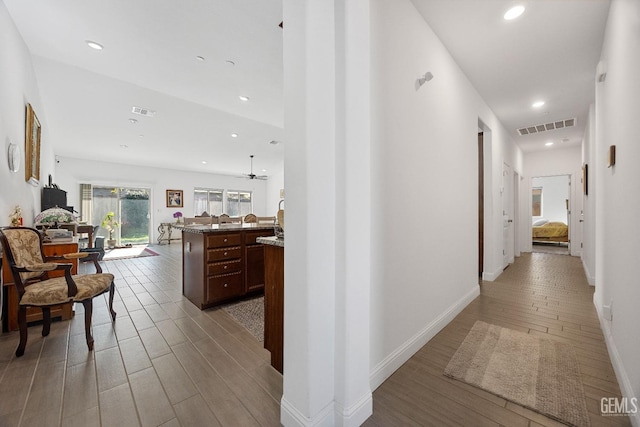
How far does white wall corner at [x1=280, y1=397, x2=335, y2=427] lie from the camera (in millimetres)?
1188

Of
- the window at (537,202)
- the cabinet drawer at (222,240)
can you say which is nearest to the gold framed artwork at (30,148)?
the cabinet drawer at (222,240)

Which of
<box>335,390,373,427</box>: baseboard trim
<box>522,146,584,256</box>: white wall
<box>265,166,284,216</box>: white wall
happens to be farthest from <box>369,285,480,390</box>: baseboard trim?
<box>265,166,284,216</box>: white wall

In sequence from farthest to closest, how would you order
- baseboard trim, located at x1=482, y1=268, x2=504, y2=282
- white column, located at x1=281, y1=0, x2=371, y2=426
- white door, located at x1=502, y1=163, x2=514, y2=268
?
white door, located at x1=502, y1=163, x2=514, y2=268 → baseboard trim, located at x1=482, y1=268, x2=504, y2=282 → white column, located at x1=281, y1=0, x2=371, y2=426

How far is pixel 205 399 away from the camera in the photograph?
145 cm

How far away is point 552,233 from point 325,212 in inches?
396

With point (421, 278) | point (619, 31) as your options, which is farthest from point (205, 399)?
point (619, 31)

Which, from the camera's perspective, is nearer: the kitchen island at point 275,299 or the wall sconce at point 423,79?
the kitchen island at point 275,299

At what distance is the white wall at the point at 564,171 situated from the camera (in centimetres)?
607

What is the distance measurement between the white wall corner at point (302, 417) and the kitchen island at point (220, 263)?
1.88 metres

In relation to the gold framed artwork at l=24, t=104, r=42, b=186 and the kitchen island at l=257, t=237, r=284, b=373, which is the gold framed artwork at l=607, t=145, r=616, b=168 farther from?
the gold framed artwork at l=24, t=104, r=42, b=186

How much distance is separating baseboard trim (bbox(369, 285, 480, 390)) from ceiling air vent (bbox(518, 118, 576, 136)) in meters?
4.40

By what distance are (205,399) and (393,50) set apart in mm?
2558

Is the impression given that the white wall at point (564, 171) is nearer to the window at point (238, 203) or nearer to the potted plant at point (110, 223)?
the window at point (238, 203)

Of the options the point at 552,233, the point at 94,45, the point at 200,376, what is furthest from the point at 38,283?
the point at 552,233
